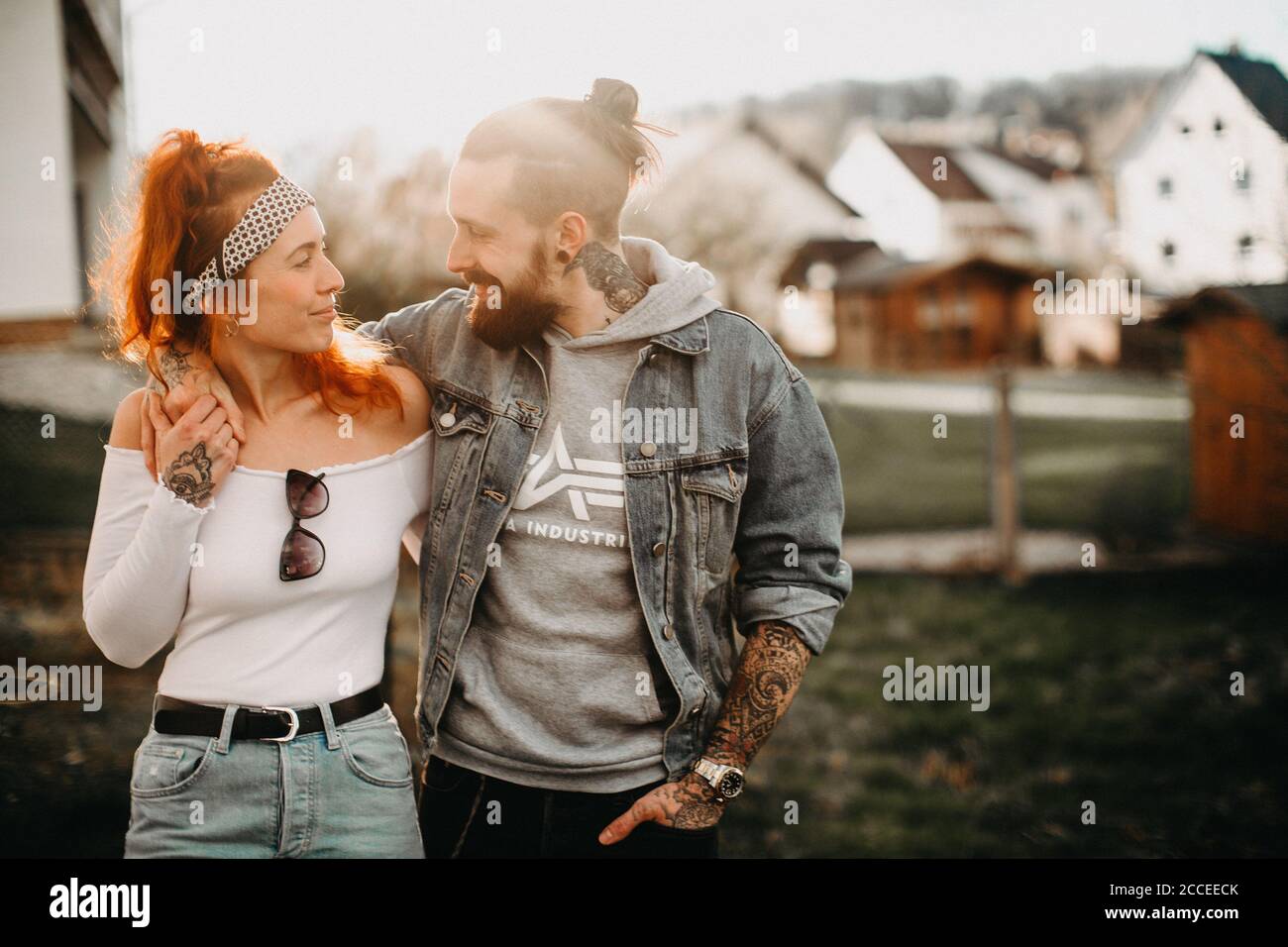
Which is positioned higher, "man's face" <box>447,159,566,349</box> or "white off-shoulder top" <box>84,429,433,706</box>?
"man's face" <box>447,159,566,349</box>

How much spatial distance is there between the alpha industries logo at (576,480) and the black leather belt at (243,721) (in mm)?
569

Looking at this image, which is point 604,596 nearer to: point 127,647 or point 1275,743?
point 127,647

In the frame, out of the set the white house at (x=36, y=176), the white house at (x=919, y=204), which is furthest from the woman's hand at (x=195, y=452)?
the white house at (x=919, y=204)

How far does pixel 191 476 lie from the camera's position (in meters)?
1.98

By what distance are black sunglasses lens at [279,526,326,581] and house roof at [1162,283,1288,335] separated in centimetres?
492

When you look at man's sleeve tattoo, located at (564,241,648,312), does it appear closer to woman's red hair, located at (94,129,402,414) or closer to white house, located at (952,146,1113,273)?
woman's red hair, located at (94,129,402,414)

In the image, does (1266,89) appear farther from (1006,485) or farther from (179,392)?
(179,392)

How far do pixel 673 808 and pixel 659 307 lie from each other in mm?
1012

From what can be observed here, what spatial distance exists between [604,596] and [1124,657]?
4.50 metres

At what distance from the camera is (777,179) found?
18.8 m

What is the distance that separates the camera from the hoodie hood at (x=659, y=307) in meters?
2.25

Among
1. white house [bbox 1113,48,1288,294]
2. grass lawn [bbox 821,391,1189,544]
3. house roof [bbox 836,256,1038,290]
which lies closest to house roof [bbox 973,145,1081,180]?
house roof [bbox 836,256,1038,290]

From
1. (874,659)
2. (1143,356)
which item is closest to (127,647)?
(874,659)

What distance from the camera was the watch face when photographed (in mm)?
2250
